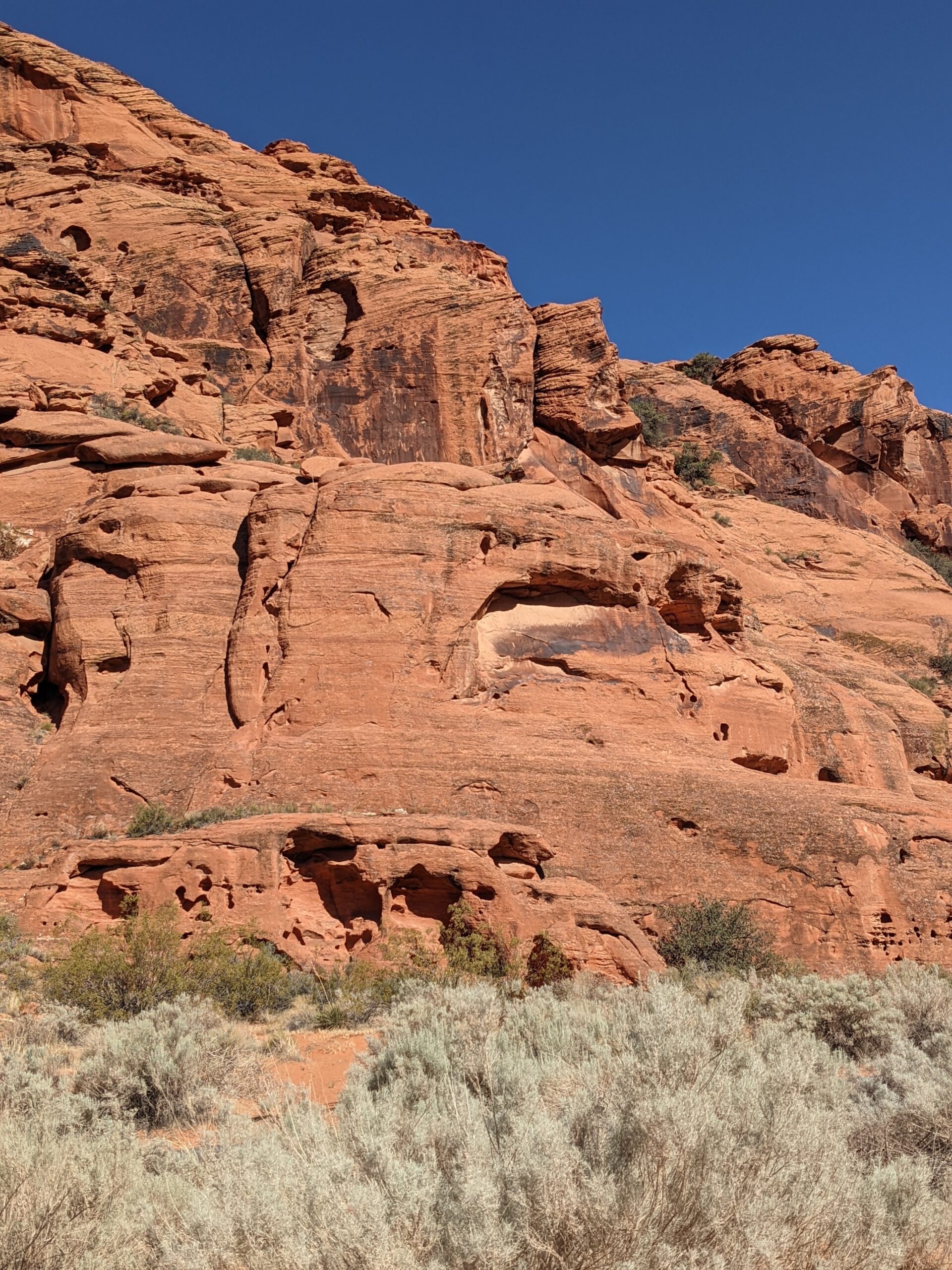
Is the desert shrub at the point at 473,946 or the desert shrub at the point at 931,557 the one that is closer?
the desert shrub at the point at 473,946

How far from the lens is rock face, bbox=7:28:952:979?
14188 mm

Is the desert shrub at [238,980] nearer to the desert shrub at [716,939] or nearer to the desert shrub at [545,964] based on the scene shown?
the desert shrub at [545,964]

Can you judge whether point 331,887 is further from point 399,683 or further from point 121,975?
point 399,683

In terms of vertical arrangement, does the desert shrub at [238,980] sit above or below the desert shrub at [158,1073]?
below

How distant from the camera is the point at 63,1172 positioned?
485 centimetres

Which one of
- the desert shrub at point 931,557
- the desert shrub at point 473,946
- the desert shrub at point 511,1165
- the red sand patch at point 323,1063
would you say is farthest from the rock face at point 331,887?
the desert shrub at point 931,557

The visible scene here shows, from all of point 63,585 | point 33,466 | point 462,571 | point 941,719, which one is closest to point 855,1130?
point 462,571

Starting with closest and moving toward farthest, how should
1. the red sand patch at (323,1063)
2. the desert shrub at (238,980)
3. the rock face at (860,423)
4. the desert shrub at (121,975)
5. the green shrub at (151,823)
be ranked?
the red sand patch at (323,1063) → the desert shrub at (121,975) → the desert shrub at (238,980) → the green shrub at (151,823) → the rock face at (860,423)

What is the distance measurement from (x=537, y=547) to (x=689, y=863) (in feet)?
22.5

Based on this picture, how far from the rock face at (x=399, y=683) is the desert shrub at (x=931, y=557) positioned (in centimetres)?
1581

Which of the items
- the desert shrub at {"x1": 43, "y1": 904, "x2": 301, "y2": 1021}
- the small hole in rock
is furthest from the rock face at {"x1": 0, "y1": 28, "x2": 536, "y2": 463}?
the desert shrub at {"x1": 43, "y1": 904, "x2": 301, "y2": 1021}

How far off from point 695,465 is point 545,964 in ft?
129

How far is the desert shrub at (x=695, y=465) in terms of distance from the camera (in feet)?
158

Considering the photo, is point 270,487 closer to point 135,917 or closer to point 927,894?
point 135,917
